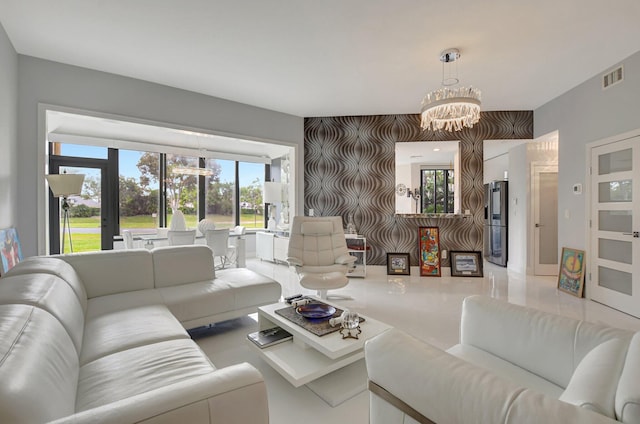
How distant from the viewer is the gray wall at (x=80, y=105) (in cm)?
310

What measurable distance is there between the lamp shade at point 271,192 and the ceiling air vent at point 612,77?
5.44 metres

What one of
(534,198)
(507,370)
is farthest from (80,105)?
(534,198)

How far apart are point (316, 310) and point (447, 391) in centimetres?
149

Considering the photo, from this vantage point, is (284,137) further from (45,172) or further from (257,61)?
(45,172)

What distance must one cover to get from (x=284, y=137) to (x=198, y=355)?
4.14 m

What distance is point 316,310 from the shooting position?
224cm

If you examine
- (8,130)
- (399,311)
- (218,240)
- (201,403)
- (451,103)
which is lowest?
(399,311)

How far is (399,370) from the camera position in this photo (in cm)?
97

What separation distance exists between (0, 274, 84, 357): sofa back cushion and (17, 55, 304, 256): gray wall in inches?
76.0

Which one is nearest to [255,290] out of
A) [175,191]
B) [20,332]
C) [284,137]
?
[20,332]

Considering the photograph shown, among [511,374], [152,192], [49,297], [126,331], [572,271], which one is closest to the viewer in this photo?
[511,374]

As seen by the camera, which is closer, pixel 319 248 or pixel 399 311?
pixel 399 311

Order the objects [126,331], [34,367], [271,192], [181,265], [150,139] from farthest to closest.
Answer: [271,192]
[150,139]
[181,265]
[126,331]
[34,367]

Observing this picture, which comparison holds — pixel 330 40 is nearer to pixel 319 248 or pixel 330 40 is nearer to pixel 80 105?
pixel 319 248
